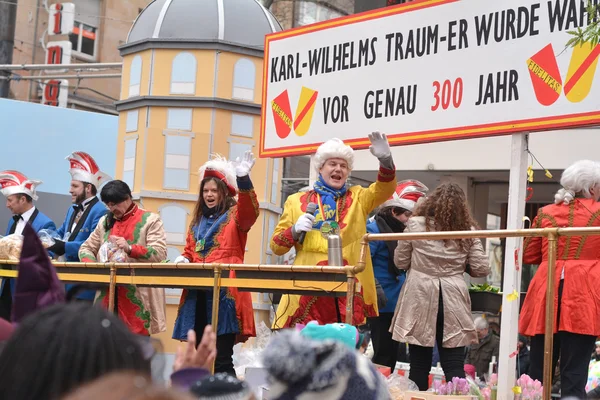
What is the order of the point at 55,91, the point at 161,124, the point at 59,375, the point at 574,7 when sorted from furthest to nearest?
1. the point at 55,91
2. the point at 161,124
3. the point at 574,7
4. the point at 59,375

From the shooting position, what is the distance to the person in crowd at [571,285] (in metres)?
6.15

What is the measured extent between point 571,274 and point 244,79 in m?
6.79

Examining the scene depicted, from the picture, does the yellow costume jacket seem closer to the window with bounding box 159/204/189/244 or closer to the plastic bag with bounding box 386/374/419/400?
the plastic bag with bounding box 386/374/419/400

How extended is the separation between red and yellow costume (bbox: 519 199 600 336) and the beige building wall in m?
21.5

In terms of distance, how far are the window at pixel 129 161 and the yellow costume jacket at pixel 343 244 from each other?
5995 mm

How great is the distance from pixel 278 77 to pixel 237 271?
3.06 m

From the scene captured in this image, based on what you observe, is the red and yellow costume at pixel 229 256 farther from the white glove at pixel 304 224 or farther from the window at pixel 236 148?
the window at pixel 236 148

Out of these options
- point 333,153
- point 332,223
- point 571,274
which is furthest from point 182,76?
point 571,274

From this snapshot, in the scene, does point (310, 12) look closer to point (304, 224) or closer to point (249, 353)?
point (249, 353)

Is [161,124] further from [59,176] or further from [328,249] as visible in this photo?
[328,249]

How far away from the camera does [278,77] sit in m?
8.82

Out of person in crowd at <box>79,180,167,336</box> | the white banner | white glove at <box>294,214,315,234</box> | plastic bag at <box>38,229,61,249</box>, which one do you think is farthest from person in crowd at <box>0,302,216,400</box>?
plastic bag at <box>38,229,61,249</box>

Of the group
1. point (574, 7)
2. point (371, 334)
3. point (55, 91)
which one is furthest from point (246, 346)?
point (55, 91)

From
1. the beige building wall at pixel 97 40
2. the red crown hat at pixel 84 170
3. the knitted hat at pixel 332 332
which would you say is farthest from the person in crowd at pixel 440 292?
the beige building wall at pixel 97 40
